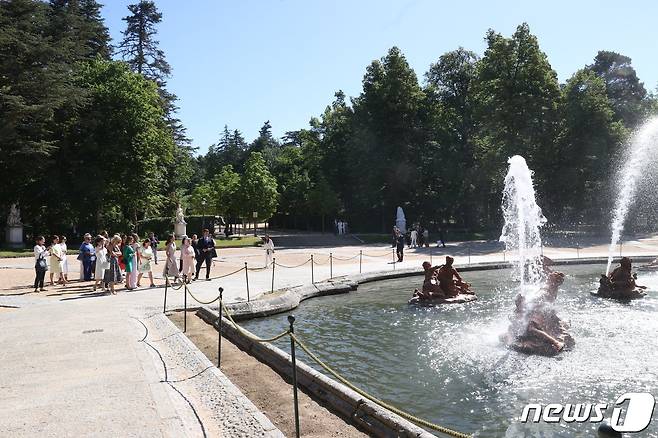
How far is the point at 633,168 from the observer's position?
5175 cm

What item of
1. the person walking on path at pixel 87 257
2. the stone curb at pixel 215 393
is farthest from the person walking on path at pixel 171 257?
the stone curb at pixel 215 393

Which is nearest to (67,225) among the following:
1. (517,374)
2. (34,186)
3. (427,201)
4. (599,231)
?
(34,186)

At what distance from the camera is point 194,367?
29.6 ft

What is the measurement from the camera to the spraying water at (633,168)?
49906 millimetres

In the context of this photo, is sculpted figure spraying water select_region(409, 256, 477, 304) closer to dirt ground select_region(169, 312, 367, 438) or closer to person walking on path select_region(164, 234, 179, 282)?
dirt ground select_region(169, 312, 367, 438)

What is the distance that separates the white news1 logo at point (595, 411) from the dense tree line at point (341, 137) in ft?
125

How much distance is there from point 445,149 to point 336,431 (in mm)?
49628

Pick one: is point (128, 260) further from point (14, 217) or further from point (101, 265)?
point (14, 217)

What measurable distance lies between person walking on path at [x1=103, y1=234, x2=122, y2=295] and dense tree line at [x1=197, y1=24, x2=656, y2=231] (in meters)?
37.1

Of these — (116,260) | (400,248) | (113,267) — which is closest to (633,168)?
(400,248)

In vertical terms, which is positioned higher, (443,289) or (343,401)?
(443,289)

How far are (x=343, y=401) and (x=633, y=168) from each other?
54453 millimetres

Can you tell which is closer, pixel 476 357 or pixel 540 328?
pixel 476 357

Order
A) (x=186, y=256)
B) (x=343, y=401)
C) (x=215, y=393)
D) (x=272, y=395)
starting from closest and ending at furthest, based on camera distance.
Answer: (x=343, y=401), (x=215, y=393), (x=272, y=395), (x=186, y=256)
